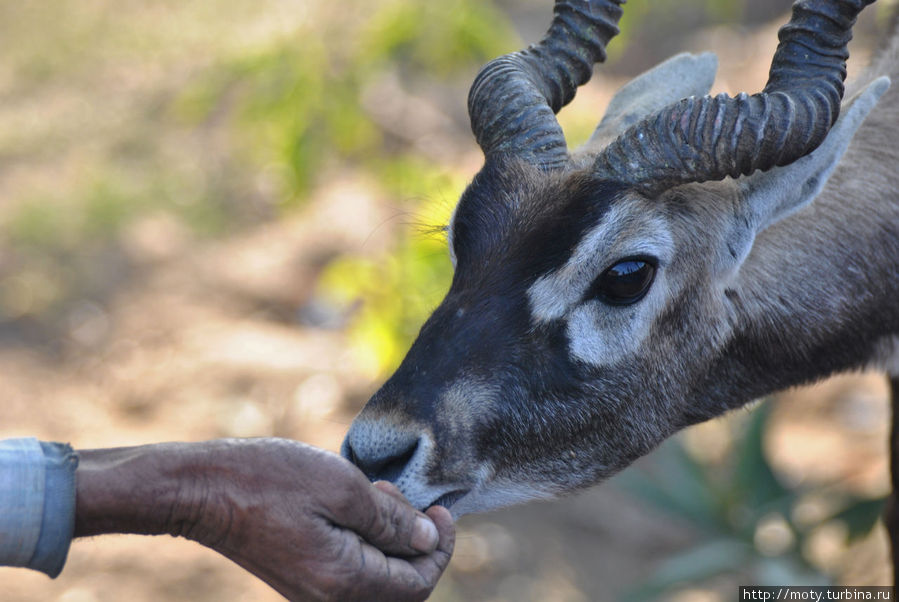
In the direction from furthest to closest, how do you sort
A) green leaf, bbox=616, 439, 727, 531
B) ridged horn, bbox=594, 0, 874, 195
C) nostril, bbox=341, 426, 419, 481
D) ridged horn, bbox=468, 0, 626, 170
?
green leaf, bbox=616, 439, 727, 531, ridged horn, bbox=468, 0, 626, 170, ridged horn, bbox=594, 0, 874, 195, nostril, bbox=341, 426, 419, 481

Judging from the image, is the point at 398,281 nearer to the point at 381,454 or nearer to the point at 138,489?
the point at 381,454

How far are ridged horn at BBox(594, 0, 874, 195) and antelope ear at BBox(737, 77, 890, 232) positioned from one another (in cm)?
9

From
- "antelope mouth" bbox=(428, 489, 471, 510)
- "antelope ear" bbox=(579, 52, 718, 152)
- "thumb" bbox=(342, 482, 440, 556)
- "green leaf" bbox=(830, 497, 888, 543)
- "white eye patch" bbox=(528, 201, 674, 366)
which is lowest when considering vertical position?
"thumb" bbox=(342, 482, 440, 556)

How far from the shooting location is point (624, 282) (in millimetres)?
3029

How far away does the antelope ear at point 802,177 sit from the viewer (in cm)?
302

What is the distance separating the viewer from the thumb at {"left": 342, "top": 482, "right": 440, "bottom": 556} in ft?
8.27

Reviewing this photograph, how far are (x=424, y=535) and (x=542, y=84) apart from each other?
1603 millimetres

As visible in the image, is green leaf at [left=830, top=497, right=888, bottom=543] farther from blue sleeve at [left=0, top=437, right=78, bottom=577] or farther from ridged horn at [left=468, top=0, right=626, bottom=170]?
blue sleeve at [left=0, top=437, right=78, bottom=577]

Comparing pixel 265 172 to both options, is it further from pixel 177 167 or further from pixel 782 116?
pixel 782 116

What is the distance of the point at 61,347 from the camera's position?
7.82 meters

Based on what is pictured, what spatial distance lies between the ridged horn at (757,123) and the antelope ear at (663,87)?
68 centimetres

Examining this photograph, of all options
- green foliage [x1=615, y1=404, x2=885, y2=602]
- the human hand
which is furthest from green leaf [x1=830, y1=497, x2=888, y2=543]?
the human hand

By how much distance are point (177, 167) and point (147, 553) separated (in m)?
5.34

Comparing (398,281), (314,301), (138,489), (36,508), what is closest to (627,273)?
(138,489)
